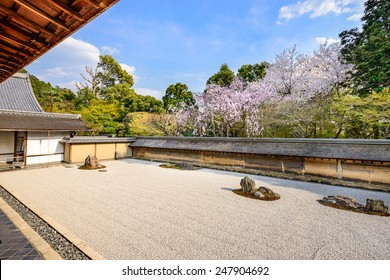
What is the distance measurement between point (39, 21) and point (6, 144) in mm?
14722

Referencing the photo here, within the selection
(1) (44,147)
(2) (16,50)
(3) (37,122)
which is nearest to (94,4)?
(2) (16,50)

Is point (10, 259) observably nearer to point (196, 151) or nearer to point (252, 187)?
point (252, 187)

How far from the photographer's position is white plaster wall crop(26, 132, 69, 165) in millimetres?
11984

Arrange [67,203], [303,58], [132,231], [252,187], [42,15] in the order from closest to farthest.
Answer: [42,15] < [132,231] < [67,203] < [252,187] < [303,58]

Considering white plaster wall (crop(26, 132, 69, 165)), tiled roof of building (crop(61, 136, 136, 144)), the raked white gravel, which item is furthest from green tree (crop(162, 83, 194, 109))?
the raked white gravel

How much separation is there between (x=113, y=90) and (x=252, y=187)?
2653cm

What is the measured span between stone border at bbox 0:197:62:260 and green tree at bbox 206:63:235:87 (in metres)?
21.9

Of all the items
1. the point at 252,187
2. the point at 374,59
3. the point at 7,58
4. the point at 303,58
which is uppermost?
the point at 303,58

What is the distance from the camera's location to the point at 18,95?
15242mm

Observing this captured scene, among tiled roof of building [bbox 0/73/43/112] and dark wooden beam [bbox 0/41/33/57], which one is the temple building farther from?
dark wooden beam [bbox 0/41/33/57]

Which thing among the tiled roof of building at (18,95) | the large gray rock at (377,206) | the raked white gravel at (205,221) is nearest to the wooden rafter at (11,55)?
the raked white gravel at (205,221)

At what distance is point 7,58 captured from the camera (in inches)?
130

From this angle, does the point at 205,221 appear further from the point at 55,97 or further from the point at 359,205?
the point at 55,97
